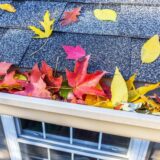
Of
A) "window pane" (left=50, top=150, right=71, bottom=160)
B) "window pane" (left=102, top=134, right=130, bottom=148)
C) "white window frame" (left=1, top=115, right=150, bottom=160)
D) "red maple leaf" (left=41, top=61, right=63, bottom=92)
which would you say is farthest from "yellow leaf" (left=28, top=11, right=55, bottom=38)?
"window pane" (left=50, top=150, right=71, bottom=160)

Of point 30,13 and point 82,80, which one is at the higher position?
point 30,13

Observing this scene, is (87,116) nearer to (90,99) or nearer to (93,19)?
(90,99)

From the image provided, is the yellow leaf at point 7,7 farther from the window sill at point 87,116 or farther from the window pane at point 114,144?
the window pane at point 114,144

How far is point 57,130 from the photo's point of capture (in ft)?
4.69

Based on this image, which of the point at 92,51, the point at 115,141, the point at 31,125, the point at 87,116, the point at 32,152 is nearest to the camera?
the point at 87,116

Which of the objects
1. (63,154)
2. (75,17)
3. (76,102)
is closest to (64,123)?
(76,102)

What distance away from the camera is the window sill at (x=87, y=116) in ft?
2.33

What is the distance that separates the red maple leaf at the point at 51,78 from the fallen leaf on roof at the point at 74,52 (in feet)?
0.27

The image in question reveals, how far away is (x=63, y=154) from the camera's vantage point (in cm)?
154

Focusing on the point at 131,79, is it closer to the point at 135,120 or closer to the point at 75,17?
the point at 135,120

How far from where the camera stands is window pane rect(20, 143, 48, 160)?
157cm

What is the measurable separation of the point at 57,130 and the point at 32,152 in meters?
0.33

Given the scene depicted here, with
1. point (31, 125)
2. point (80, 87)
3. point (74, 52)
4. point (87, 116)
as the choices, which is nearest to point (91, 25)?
point (74, 52)

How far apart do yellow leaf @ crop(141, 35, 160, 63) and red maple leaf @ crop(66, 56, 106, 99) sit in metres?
0.17
